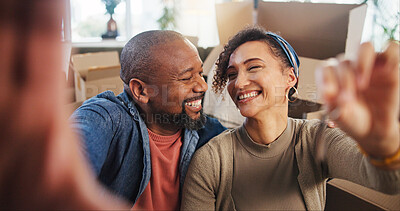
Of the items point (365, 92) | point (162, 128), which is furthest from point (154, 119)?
point (365, 92)

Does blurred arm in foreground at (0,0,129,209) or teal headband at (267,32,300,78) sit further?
teal headband at (267,32,300,78)

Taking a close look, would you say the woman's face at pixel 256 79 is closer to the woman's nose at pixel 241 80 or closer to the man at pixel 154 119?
the woman's nose at pixel 241 80

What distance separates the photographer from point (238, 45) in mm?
783

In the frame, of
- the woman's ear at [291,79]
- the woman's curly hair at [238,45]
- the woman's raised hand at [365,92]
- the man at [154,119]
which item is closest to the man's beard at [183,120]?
the man at [154,119]

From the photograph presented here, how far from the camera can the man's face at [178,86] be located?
2.61ft

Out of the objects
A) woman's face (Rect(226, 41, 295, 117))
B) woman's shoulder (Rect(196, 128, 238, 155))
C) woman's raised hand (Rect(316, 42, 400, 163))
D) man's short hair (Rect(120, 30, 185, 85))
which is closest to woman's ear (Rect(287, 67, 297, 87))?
woman's face (Rect(226, 41, 295, 117))

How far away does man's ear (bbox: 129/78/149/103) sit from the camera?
837mm

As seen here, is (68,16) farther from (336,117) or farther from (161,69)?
(161,69)

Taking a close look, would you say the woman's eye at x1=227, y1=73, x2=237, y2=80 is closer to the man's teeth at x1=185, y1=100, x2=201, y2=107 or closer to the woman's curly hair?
the woman's curly hair

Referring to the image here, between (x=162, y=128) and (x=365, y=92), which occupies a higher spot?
(x=365, y=92)

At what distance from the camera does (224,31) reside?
1083mm

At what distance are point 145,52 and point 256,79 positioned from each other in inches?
13.0

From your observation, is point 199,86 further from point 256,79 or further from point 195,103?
point 256,79

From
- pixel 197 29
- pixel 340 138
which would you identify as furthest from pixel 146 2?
pixel 340 138
